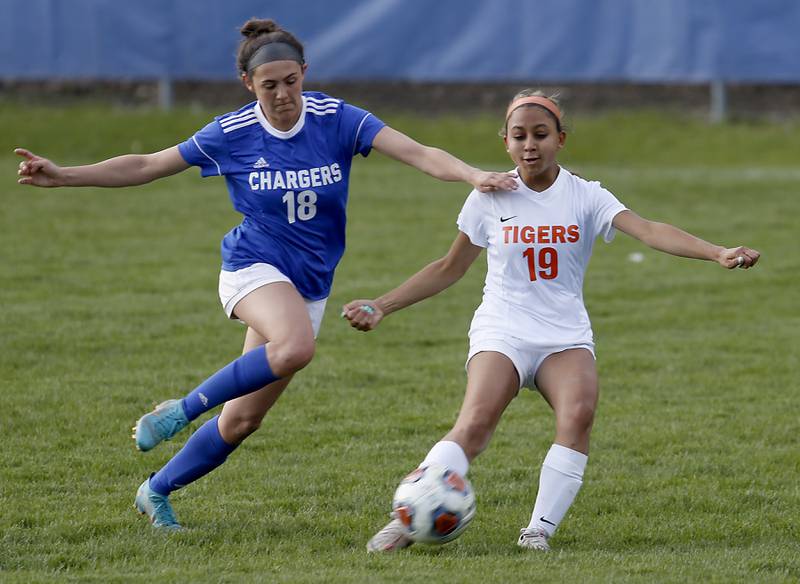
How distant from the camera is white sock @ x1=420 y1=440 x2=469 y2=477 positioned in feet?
16.7

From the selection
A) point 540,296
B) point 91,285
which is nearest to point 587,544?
point 540,296

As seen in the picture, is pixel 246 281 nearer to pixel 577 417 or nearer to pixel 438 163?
pixel 438 163

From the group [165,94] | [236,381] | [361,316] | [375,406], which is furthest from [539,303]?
[165,94]

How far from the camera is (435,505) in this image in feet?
16.3

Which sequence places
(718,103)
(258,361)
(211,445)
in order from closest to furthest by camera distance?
(258,361), (211,445), (718,103)

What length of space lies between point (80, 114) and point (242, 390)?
13452mm

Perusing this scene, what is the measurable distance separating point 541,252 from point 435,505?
110 cm

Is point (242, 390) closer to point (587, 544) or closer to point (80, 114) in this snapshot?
point (587, 544)

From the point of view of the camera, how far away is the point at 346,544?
5.47 metres

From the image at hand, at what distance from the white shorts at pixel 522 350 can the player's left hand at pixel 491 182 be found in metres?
0.57

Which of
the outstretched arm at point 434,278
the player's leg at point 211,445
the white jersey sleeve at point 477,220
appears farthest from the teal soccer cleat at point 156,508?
the white jersey sleeve at point 477,220

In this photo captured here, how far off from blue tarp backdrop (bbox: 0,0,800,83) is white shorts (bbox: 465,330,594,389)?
12.9 metres

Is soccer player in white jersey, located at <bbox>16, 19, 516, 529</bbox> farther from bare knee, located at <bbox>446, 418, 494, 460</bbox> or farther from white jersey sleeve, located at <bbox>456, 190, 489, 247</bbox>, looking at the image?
bare knee, located at <bbox>446, 418, 494, 460</bbox>

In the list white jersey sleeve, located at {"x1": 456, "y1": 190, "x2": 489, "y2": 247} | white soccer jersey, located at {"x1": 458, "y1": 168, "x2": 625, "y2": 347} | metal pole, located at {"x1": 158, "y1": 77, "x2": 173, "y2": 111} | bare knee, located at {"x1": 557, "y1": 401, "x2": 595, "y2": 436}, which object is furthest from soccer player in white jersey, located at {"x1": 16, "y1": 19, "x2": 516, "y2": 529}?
metal pole, located at {"x1": 158, "y1": 77, "x2": 173, "y2": 111}
